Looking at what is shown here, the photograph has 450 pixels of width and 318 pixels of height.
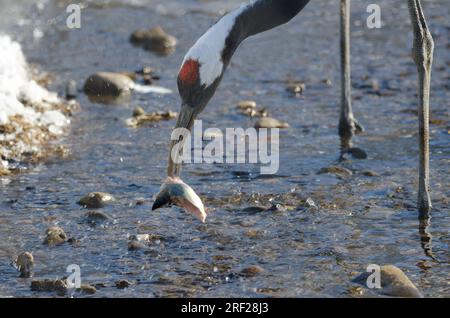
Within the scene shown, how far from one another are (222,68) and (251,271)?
72.6 inches

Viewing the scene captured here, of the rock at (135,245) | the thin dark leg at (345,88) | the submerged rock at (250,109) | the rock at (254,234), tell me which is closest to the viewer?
the rock at (135,245)

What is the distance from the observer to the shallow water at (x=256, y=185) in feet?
29.2

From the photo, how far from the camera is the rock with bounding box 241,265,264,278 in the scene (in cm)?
878

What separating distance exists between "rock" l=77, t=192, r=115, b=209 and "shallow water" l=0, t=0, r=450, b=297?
119mm

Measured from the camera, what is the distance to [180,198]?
9.25 meters

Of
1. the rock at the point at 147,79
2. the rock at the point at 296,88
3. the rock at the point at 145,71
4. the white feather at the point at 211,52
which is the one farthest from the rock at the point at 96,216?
the rock at the point at 145,71

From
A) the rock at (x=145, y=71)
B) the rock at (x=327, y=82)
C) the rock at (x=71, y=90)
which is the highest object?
the rock at (x=145, y=71)

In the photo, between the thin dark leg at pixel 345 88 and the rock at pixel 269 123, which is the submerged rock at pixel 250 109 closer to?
the rock at pixel 269 123

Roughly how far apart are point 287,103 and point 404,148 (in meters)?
2.25

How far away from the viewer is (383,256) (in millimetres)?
9164

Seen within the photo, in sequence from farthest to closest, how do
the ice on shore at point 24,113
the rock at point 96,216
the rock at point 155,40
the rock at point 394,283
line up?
the rock at point 155,40 → the ice on shore at point 24,113 → the rock at point 96,216 → the rock at point 394,283

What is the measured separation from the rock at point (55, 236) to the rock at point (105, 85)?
4964mm

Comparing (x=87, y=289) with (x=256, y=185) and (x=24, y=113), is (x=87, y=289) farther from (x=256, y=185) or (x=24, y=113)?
(x=24, y=113)

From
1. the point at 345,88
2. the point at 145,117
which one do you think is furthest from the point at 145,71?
the point at 345,88
